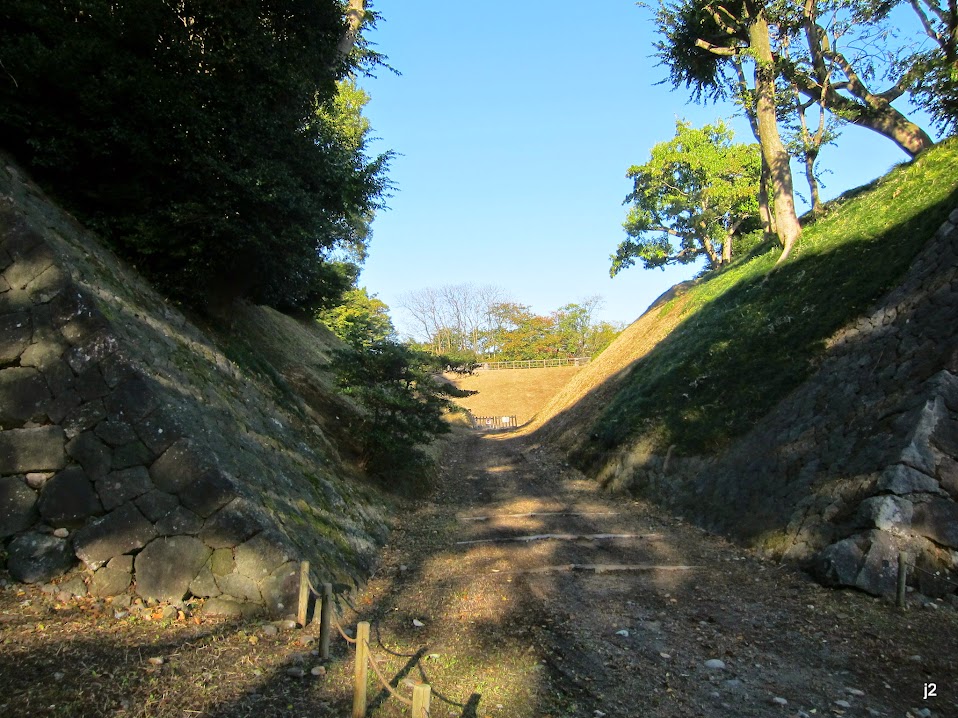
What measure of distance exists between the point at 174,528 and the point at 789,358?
10.8m

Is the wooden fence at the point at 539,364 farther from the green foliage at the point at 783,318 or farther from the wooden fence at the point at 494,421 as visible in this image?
the green foliage at the point at 783,318

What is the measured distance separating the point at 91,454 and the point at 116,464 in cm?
28

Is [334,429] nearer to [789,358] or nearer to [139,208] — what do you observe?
[139,208]

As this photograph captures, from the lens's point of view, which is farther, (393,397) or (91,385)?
(393,397)

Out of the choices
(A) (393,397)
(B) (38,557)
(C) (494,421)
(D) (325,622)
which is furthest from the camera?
(C) (494,421)

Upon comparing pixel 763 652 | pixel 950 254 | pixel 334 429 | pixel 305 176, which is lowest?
pixel 763 652

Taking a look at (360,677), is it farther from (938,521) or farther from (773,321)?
(773,321)

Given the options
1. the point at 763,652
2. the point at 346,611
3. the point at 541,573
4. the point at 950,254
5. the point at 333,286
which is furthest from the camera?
the point at 333,286

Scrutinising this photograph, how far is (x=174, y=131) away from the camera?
9273 mm

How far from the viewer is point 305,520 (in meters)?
7.25

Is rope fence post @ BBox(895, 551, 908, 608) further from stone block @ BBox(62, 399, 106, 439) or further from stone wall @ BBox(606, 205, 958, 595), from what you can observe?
stone block @ BBox(62, 399, 106, 439)

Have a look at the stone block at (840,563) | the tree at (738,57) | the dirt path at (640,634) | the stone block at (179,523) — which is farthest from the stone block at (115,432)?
the tree at (738,57)

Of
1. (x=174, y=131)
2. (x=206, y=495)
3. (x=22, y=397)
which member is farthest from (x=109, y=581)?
(x=174, y=131)

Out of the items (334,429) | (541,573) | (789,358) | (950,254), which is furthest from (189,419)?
(950,254)
